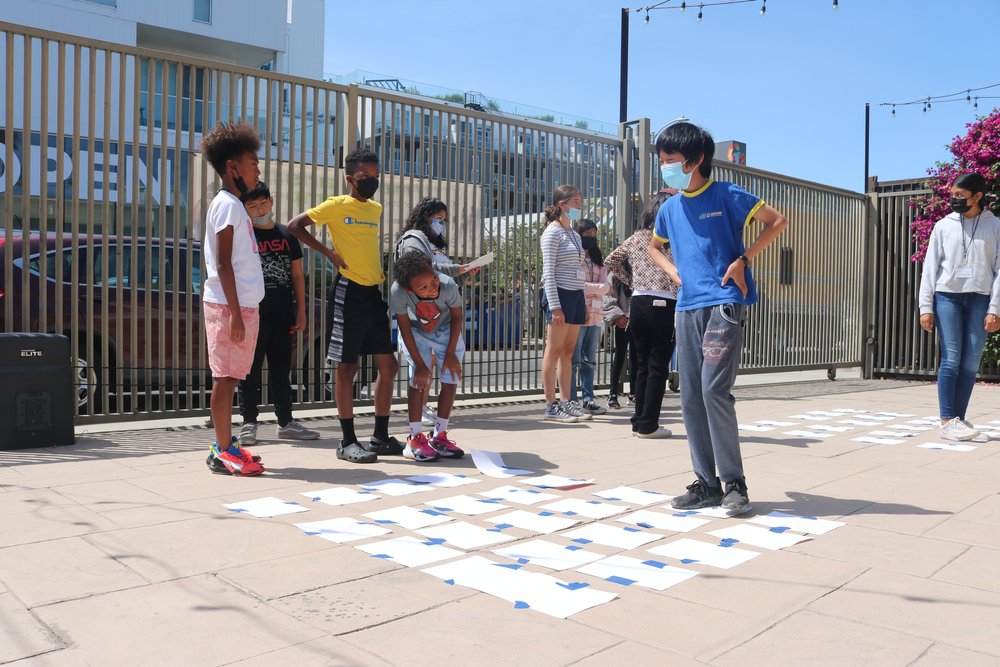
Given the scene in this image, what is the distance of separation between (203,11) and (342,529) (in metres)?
34.3

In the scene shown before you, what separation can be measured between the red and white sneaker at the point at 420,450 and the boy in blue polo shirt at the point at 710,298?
170 cm

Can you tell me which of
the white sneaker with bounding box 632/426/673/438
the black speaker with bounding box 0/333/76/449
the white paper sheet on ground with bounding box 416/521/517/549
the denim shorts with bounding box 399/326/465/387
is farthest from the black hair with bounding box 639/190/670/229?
the black speaker with bounding box 0/333/76/449

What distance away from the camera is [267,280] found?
597 cm

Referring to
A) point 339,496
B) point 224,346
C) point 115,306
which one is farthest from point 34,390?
point 339,496

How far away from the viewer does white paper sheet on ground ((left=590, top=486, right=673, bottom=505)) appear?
14.1ft

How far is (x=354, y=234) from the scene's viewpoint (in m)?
5.41

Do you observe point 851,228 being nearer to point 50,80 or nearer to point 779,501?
point 779,501

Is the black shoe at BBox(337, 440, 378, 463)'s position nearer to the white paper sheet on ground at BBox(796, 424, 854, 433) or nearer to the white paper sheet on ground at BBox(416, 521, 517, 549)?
the white paper sheet on ground at BBox(416, 521, 517, 549)

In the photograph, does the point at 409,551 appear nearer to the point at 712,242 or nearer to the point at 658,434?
the point at 712,242

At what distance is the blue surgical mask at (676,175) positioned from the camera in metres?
4.35

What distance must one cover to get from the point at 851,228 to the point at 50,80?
10.8 metres

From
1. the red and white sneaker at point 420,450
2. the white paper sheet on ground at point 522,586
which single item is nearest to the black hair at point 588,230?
the red and white sneaker at point 420,450

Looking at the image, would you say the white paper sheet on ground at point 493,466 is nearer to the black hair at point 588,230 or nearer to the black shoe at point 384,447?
the black shoe at point 384,447

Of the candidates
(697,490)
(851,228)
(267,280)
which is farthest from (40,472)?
(851,228)
